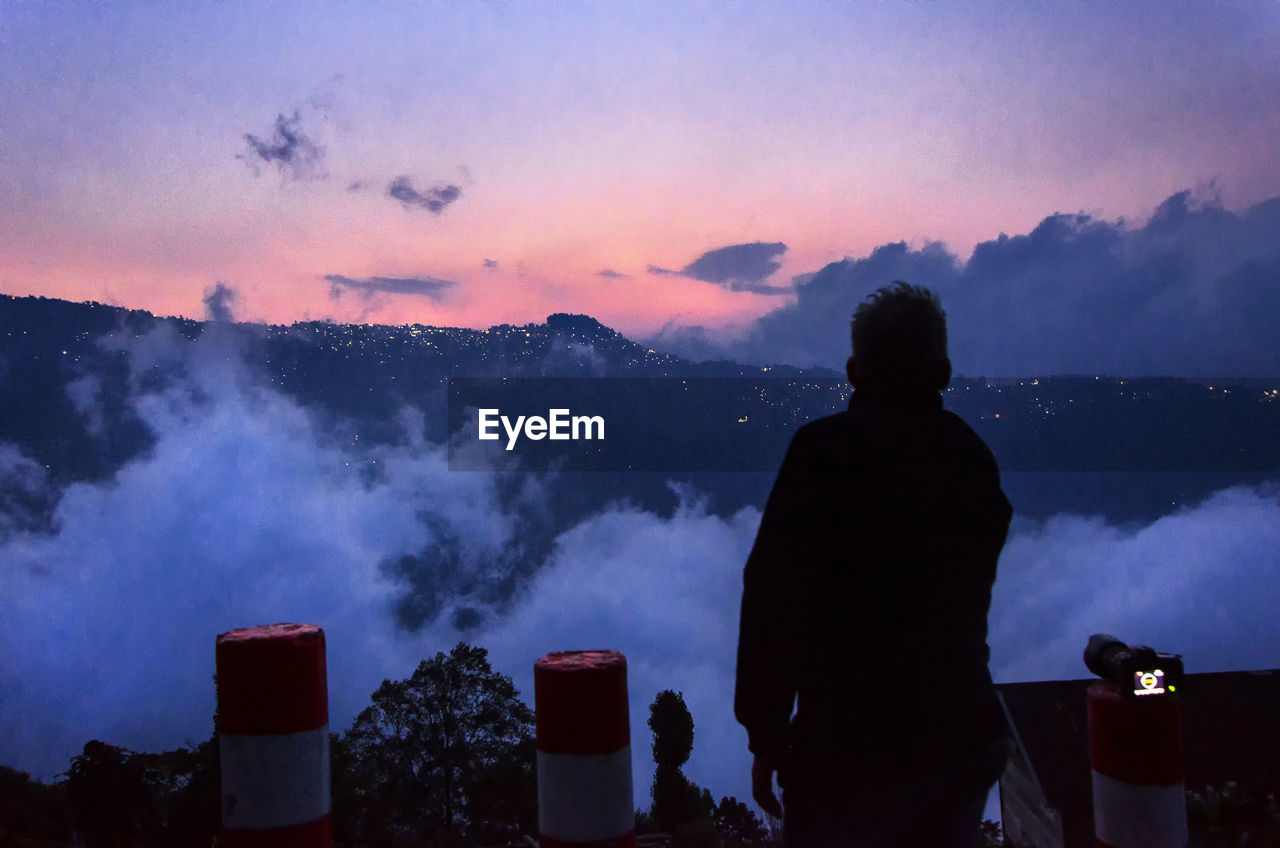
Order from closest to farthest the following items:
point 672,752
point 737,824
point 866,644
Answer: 1. point 866,644
2. point 737,824
3. point 672,752

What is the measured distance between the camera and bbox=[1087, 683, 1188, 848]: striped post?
268 centimetres

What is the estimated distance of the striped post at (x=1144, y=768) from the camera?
2.68 m

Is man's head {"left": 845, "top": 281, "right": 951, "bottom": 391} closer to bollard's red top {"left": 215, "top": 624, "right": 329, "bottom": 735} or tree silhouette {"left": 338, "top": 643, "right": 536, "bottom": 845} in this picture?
bollard's red top {"left": 215, "top": 624, "right": 329, "bottom": 735}

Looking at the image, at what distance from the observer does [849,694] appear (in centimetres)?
188

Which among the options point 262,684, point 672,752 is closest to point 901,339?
point 262,684

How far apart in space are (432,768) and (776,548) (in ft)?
25.1

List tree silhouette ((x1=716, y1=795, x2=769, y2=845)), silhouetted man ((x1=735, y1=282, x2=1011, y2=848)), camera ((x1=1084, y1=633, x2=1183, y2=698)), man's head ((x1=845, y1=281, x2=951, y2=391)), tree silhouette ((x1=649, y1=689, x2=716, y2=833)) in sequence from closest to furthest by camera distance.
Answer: silhouetted man ((x1=735, y1=282, x2=1011, y2=848)) → man's head ((x1=845, y1=281, x2=951, y2=391)) → camera ((x1=1084, y1=633, x2=1183, y2=698)) → tree silhouette ((x1=716, y1=795, x2=769, y2=845)) → tree silhouette ((x1=649, y1=689, x2=716, y2=833))

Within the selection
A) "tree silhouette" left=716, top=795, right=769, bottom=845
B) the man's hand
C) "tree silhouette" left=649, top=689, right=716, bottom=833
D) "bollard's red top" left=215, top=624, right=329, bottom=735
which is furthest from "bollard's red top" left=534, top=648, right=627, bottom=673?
"tree silhouette" left=649, top=689, right=716, bottom=833

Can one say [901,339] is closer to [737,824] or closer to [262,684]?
[262,684]

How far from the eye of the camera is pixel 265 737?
2240mm

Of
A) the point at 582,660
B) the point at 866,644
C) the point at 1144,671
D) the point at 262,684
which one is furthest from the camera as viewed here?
the point at 1144,671

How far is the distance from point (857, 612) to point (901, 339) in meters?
0.66

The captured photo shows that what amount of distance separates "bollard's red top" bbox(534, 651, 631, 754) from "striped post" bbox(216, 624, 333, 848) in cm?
63

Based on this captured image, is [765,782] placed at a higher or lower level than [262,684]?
lower
